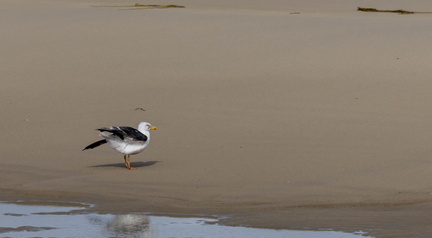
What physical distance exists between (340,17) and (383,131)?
20.2ft

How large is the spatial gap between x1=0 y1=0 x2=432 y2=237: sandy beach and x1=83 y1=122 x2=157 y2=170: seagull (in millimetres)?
199

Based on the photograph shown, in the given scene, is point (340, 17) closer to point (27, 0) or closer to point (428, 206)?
point (27, 0)

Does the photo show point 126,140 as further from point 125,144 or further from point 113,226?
point 113,226

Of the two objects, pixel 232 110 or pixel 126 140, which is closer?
pixel 126 140

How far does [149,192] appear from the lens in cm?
840

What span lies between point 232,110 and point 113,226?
404 centimetres

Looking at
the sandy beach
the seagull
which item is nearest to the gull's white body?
the seagull

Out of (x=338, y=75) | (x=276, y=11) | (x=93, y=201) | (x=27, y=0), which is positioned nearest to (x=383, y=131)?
(x=338, y=75)

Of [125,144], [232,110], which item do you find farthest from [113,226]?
[232,110]

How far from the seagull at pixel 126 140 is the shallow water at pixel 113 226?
4.94 feet

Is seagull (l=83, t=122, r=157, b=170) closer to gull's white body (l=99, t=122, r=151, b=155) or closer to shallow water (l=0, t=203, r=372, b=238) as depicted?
gull's white body (l=99, t=122, r=151, b=155)

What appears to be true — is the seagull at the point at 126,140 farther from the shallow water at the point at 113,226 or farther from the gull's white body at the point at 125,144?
the shallow water at the point at 113,226

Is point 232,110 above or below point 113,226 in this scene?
above

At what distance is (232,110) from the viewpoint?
36.6 feet
